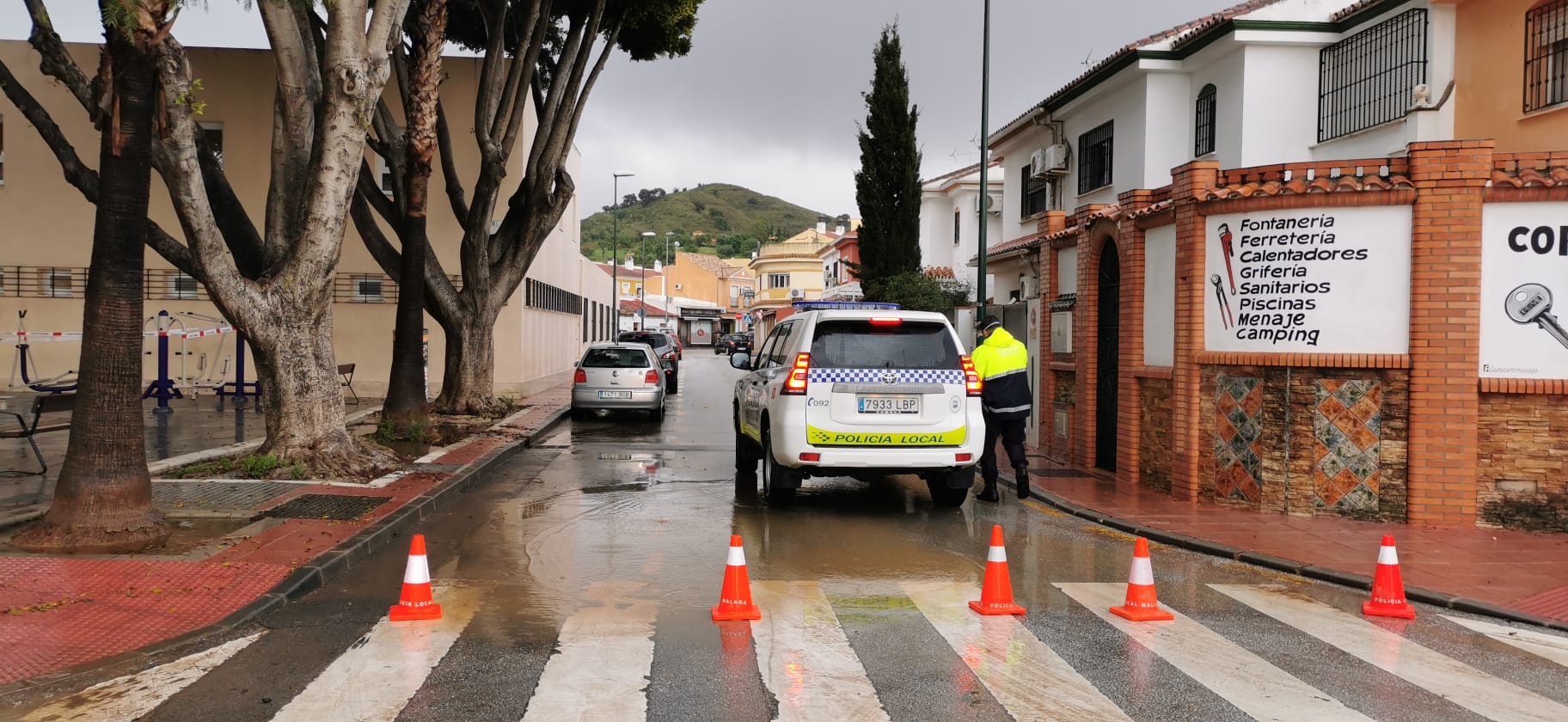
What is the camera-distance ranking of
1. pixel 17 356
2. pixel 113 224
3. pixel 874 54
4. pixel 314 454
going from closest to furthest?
pixel 113 224
pixel 314 454
pixel 17 356
pixel 874 54

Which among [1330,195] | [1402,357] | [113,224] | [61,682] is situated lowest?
[61,682]

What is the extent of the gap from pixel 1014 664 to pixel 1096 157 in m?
18.2

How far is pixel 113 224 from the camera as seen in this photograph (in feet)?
25.8

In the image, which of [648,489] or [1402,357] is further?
[648,489]

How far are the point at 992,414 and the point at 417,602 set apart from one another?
689 centimetres

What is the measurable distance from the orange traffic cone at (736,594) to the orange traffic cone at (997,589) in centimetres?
140

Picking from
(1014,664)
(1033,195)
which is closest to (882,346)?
(1014,664)

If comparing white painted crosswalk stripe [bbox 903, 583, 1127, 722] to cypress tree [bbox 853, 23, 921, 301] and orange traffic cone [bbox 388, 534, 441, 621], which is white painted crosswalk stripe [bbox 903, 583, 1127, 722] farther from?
cypress tree [bbox 853, 23, 921, 301]

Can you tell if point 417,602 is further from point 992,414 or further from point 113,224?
point 992,414

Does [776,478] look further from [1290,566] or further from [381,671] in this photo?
[381,671]

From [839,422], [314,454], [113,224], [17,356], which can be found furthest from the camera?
[17,356]

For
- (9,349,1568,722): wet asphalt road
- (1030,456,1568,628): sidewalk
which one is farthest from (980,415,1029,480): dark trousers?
(9,349,1568,722): wet asphalt road

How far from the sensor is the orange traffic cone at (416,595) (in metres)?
6.34

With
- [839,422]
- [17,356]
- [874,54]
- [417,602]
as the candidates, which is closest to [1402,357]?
[839,422]
